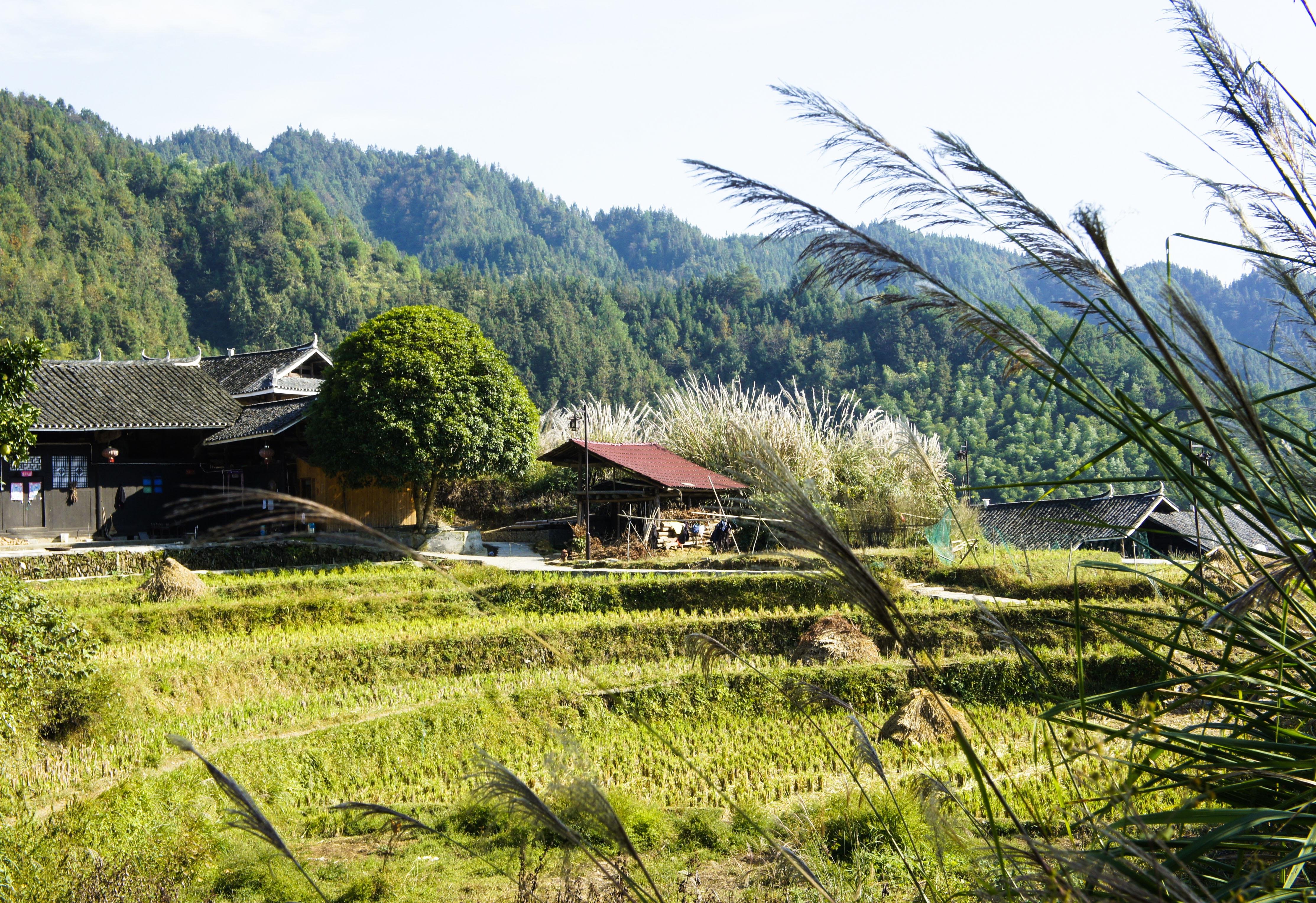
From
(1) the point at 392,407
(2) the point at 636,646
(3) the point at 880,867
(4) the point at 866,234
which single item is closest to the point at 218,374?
(1) the point at 392,407

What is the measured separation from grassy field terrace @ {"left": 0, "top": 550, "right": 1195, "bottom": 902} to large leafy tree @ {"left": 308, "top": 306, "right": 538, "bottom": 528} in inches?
161

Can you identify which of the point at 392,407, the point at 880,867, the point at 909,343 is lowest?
the point at 880,867

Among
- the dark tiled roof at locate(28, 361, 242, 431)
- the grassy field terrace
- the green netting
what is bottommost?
the grassy field terrace

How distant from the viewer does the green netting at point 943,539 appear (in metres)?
16.6

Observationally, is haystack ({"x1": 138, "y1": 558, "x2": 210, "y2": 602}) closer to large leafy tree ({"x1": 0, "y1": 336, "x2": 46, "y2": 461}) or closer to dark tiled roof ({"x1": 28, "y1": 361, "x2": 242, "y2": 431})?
large leafy tree ({"x1": 0, "y1": 336, "x2": 46, "y2": 461})

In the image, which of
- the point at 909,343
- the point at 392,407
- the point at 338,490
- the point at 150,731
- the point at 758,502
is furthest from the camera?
the point at 909,343

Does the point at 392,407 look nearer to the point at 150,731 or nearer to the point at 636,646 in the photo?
the point at 636,646

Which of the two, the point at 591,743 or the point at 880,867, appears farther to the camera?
the point at 591,743

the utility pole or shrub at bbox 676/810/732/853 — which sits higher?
the utility pole

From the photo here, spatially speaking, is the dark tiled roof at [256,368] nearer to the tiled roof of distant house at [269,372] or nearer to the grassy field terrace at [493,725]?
the tiled roof of distant house at [269,372]

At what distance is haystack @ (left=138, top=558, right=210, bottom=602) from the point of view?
47.2ft

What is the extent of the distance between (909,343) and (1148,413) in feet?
170

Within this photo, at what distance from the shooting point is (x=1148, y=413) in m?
1.87

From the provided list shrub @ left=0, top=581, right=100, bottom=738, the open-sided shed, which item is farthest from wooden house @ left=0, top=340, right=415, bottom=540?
shrub @ left=0, top=581, right=100, bottom=738
